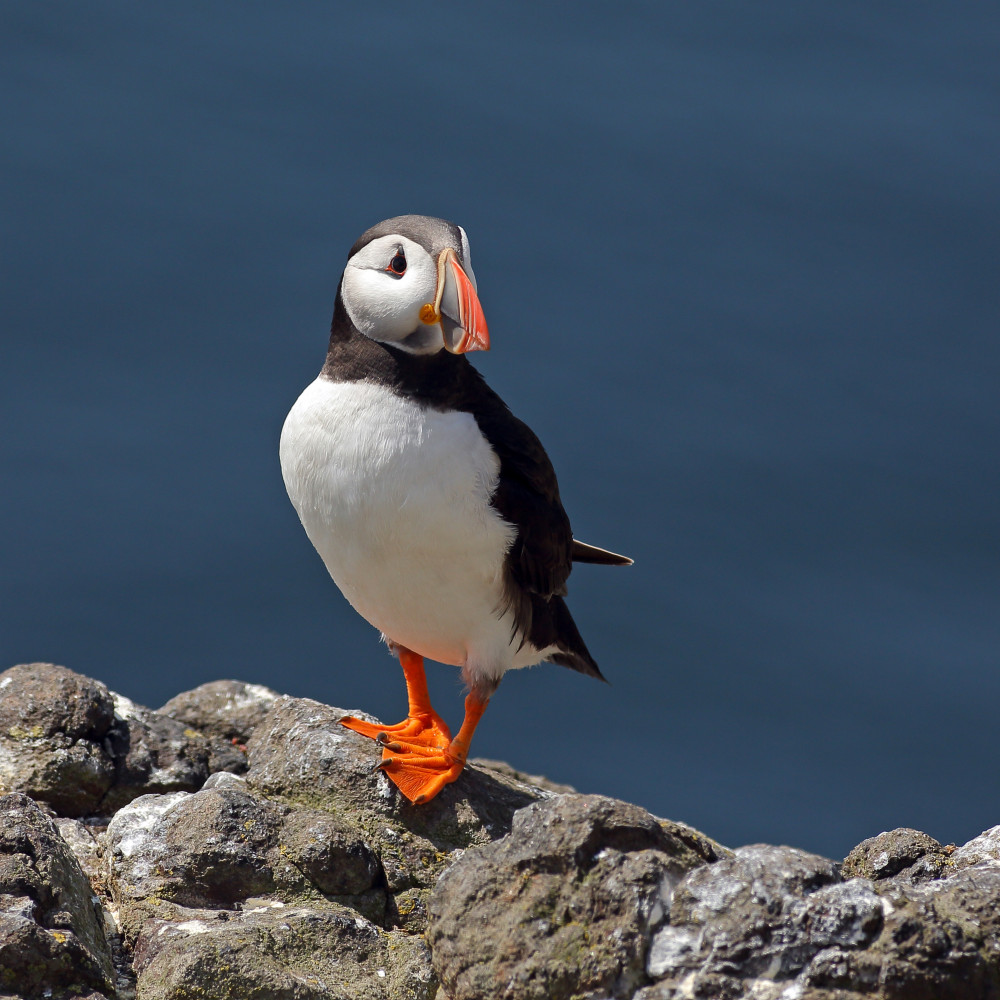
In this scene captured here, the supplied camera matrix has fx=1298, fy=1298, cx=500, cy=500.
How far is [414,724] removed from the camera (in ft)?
16.6

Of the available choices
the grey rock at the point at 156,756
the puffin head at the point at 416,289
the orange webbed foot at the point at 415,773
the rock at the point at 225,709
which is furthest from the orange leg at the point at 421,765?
the puffin head at the point at 416,289

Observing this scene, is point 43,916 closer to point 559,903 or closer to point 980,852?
point 559,903

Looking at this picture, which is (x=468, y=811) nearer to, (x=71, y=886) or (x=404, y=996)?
(x=404, y=996)

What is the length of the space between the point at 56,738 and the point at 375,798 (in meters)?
1.24

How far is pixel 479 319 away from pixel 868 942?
2.13m

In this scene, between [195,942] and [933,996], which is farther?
[195,942]

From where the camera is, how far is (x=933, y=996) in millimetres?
2844

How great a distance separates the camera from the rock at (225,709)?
561cm

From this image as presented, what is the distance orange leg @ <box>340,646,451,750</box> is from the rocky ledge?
0.21ft

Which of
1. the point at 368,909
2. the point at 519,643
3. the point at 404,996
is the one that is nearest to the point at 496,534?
the point at 519,643

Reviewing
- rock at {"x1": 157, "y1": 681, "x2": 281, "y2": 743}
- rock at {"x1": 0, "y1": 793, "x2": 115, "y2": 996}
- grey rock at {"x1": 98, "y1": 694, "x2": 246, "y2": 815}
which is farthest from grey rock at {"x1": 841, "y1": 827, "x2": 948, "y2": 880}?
rock at {"x1": 157, "y1": 681, "x2": 281, "y2": 743}

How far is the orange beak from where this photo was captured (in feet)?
13.3

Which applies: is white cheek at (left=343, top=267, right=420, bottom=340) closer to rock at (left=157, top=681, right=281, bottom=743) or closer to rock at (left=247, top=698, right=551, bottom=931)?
rock at (left=247, top=698, right=551, bottom=931)

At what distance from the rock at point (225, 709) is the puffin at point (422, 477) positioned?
36.4 inches
